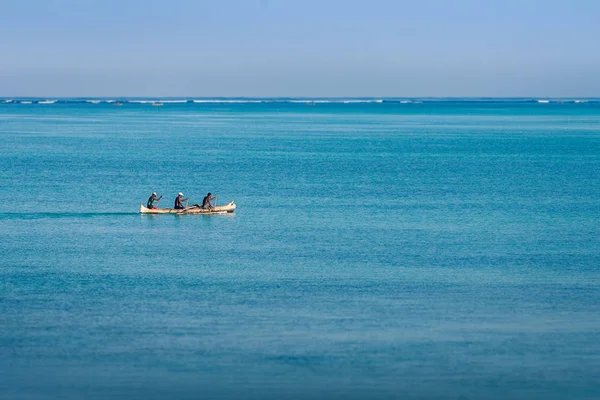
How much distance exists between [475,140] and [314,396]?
91.7 m

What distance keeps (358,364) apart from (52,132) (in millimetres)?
107087

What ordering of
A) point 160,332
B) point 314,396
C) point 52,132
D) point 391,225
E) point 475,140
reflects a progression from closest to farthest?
point 314,396 → point 160,332 → point 391,225 → point 475,140 → point 52,132

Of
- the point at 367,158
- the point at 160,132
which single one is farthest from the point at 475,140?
the point at 160,132

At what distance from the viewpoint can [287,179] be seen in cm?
6225

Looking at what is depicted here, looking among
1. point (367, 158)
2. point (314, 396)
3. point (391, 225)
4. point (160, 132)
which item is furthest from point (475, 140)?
point (314, 396)

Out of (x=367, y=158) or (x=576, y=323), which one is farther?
(x=367, y=158)

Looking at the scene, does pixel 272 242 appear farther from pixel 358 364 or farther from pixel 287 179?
pixel 287 179

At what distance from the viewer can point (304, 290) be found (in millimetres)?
28781

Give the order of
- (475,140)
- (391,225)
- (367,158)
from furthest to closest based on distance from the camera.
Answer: (475,140) → (367,158) → (391,225)

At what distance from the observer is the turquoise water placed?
2100 cm

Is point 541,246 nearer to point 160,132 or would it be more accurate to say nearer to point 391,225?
point 391,225

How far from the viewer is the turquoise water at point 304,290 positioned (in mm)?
21000

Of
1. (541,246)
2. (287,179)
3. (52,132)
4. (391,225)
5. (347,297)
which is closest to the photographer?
(347,297)

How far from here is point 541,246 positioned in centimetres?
3634
